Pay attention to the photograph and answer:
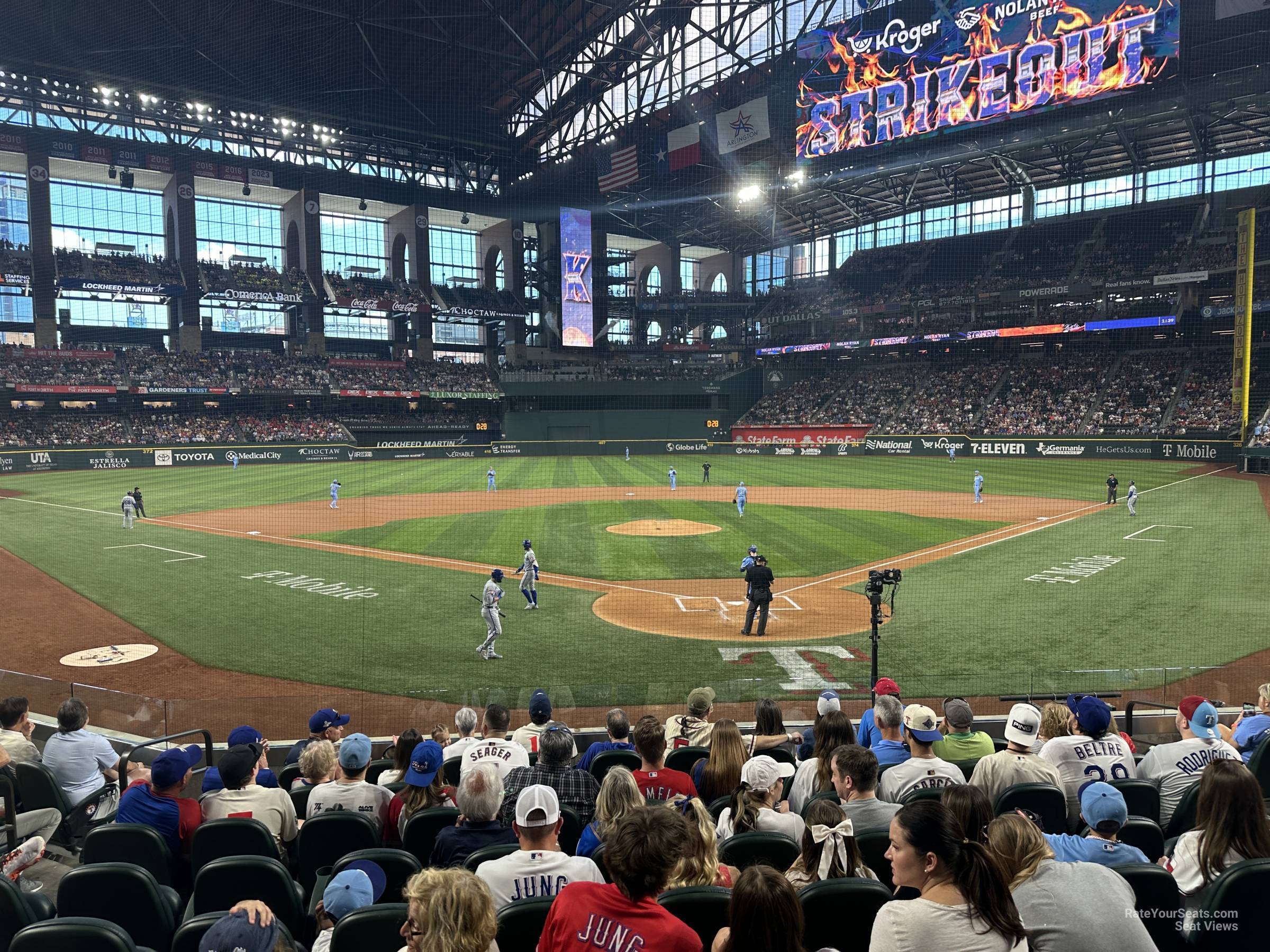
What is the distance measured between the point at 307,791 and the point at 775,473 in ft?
144

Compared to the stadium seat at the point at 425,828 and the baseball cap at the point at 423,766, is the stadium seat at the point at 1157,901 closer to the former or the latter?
the stadium seat at the point at 425,828

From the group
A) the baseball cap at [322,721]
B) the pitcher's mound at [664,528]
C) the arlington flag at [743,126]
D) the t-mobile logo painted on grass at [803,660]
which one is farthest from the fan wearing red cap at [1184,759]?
the arlington flag at [743,126]

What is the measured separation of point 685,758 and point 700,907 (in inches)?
141

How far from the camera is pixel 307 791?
6.29 metres

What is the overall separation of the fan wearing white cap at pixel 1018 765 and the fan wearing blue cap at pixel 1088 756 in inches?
7.2

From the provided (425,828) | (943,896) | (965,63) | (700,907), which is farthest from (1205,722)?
(965,63)

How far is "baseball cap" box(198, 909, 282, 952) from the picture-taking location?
308 centimetres

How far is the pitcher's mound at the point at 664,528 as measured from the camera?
27.0 m

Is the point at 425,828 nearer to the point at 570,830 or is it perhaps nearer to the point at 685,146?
A: the point at 570,830

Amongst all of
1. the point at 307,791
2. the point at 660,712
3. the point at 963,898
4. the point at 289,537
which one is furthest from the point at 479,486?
the point at 963,898

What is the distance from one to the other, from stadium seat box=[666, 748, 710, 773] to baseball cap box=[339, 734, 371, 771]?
8.56 feet

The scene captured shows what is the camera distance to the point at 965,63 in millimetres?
39000

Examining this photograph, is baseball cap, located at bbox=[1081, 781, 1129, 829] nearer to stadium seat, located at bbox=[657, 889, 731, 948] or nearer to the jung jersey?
the jung jersey

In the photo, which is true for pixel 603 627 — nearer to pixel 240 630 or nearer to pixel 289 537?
pixel 240 630
